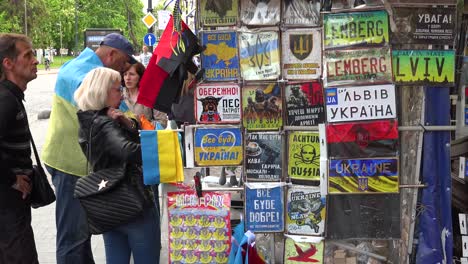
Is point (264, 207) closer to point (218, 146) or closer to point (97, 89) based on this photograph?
point (218, 146)

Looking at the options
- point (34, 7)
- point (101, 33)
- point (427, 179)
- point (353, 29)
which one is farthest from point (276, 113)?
point (34, 7)

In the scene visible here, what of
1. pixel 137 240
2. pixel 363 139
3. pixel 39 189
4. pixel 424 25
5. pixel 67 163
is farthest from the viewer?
pixel 67 163

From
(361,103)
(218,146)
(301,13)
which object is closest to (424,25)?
(361,103)

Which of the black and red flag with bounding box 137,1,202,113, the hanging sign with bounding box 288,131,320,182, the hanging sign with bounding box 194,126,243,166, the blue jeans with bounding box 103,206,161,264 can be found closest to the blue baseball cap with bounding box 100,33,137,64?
the black and red flag with bounding box 137,1,202,113

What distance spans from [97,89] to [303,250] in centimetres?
159

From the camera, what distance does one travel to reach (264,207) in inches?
146

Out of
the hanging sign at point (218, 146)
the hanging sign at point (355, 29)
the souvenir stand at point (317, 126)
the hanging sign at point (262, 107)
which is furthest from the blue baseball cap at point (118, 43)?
the hanging sign at point (355, 29)

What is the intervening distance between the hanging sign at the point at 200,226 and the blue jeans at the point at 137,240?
13 cm

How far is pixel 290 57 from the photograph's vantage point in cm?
355

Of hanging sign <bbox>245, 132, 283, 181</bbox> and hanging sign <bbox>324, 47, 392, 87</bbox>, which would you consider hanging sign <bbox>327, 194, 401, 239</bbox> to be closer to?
hanging sign <bbox>245, 132, 283, 181</bbox>

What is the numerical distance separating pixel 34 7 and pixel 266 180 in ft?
228

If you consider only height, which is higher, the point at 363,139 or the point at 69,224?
the point at 363,139

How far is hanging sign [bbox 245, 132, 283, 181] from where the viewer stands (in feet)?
11.9

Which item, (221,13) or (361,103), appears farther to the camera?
(221,13)
